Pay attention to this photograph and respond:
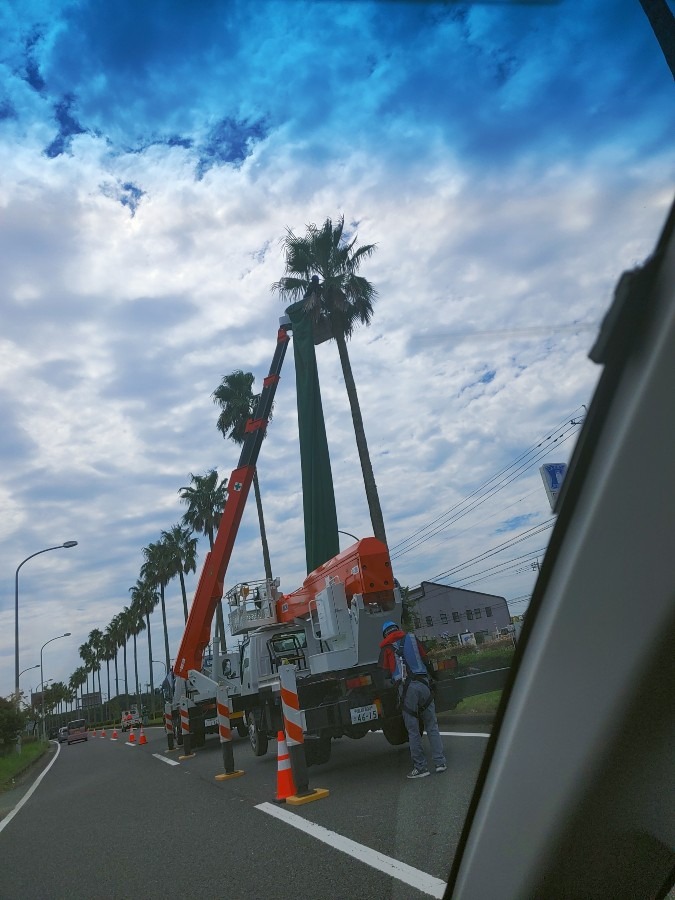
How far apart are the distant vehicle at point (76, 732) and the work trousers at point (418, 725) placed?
5309cm

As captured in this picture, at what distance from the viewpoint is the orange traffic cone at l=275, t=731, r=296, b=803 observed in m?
7.89

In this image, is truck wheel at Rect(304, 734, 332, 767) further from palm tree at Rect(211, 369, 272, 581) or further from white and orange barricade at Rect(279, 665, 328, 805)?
palm tree at Rect(211, 369, 272, 581)

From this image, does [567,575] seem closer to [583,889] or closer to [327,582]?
[583,889]

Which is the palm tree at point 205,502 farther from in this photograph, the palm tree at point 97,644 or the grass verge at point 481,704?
the palm tree at point 97,644

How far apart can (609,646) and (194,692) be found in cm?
1759

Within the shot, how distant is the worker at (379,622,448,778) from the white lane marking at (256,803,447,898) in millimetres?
1181

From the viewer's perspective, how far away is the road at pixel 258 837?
4.37m

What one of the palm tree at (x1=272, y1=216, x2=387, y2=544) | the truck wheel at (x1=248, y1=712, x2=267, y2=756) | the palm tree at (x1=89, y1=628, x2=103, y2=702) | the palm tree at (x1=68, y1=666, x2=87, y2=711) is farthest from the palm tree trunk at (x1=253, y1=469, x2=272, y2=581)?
the palm tree at (x1=68, y1=666, x2=87, y2=711)

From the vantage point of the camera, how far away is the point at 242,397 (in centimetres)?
3528

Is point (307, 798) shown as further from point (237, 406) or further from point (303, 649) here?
point (237, 406)

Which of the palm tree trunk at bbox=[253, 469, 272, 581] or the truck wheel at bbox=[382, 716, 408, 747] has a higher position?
the palm tree trunk at bbox=[253, 469, 272, 581]

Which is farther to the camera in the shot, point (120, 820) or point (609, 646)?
point (120, 820)

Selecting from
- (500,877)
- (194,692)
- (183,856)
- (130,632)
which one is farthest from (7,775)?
(130,632)

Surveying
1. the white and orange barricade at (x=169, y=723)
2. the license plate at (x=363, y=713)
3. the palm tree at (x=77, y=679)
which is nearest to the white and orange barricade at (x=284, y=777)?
the license plate at (x=363, y=713)
